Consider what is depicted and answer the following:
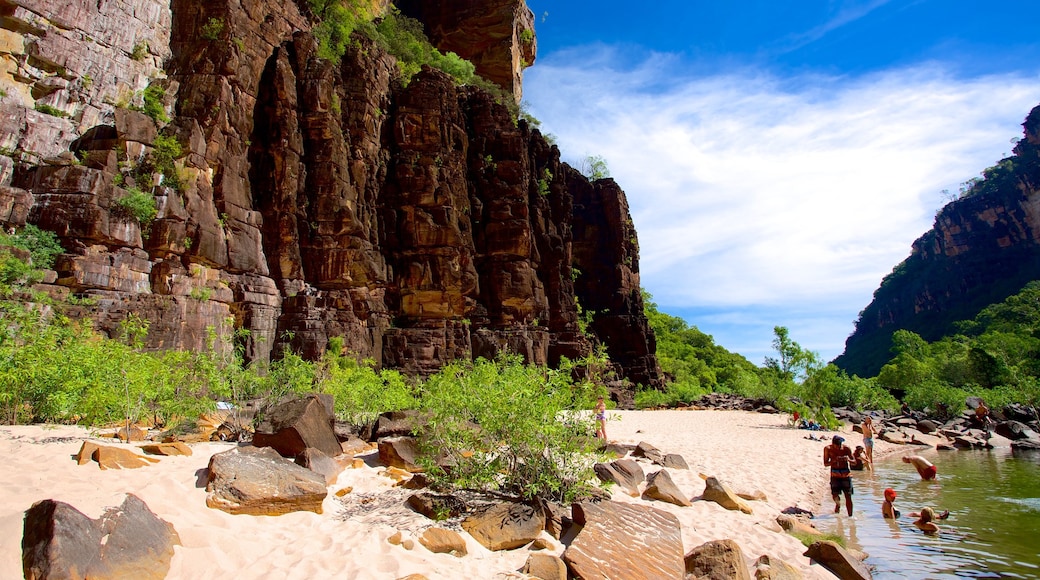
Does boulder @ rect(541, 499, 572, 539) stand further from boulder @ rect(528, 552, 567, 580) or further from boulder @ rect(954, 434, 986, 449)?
boulder @ rect(954, 434, 986, 449)

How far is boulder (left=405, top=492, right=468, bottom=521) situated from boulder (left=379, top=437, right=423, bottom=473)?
1.70m

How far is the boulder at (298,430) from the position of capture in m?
7.99

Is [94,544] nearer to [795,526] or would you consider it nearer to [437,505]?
[437,505]

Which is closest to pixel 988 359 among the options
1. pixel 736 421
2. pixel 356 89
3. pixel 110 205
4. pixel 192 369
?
pixel 736 421

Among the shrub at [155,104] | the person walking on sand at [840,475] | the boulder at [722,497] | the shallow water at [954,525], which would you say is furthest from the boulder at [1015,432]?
the shrub at [155,104]

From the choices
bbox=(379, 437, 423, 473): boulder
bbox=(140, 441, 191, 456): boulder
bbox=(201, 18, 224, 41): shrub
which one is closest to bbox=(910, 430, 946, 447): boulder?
bbox=(379, 437, 423, 473): boulder

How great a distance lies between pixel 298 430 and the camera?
8039 millimetres

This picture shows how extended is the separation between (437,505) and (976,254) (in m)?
113

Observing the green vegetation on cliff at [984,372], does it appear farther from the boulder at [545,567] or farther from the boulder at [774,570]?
the boulder at [545,567]

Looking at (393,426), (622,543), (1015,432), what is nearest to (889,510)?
(622,543)

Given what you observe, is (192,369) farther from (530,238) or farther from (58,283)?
(530,238)

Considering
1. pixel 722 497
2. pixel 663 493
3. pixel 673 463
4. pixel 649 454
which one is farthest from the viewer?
pixel 649 454

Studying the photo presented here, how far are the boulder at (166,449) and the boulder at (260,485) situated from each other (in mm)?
1210

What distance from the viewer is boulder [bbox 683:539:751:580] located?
19.5ft
